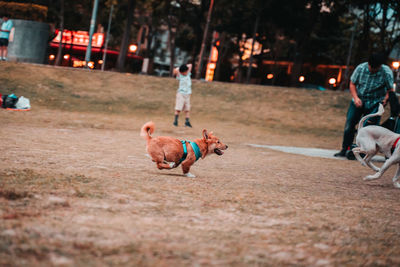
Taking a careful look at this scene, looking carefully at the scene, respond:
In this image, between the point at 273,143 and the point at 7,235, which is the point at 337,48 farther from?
the point at 7,235

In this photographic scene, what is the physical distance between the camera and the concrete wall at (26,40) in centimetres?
2236

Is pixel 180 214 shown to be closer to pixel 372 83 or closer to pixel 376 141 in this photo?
pixel 376 141

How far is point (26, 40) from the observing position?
892 inches

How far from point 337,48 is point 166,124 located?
3543 centimetres

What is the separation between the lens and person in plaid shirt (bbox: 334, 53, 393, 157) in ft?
28.2

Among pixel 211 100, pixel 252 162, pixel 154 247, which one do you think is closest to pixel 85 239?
pixel 154 247

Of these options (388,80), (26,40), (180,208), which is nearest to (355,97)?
(388,80)

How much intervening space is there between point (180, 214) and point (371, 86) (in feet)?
21.7

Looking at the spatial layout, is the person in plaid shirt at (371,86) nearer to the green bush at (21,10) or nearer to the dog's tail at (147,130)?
the dog's tail at (147,130)

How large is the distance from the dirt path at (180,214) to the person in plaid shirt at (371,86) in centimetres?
237

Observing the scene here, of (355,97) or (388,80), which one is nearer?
(388,80)

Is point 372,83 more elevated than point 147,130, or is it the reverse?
point 372,83

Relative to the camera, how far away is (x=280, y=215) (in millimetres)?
3873

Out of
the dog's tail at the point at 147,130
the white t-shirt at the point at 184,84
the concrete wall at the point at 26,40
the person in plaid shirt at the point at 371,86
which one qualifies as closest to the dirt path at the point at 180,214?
the dog's tail at the point at 147,130
